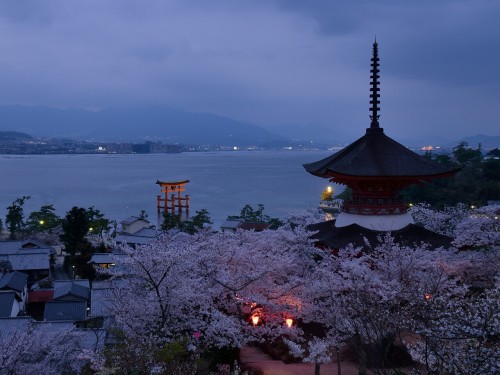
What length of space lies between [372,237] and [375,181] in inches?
60.4

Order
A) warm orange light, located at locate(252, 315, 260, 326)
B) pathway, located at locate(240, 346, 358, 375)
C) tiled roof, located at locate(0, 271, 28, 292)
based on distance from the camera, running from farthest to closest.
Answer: tiled roof, located at locate(0, 271, 28, 292)
warm orange light, located at locate(252, 315, 260, 326)
pathway, located at locate(240, 346, 358, 375)

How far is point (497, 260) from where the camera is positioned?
1234 centimetres

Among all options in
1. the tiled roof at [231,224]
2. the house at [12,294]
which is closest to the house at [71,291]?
the house at [12,294]

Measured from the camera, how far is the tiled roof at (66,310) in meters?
18.7

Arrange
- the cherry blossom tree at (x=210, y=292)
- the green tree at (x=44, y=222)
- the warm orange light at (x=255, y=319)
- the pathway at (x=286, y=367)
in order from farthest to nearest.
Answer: the green tree at (x=44, y=222) < the warm orange light at (x=255, y=319) < the pathway at (x=286, y=367) < the cherry blossom tree at (x=210, y=292)

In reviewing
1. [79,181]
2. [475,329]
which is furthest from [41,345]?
[79,181]

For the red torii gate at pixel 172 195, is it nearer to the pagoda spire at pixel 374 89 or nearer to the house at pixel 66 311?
the house at pixel 66 311

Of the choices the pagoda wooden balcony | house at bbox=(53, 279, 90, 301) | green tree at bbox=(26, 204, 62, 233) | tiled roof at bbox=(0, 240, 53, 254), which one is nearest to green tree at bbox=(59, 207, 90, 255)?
tiled roof at bbox=(0, 240, 53, 254)

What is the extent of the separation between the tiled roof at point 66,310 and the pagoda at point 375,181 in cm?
1020

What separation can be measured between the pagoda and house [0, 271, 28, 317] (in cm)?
1265

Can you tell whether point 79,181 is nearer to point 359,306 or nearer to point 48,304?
point 48,304

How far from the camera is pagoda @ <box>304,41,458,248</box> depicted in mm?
12992

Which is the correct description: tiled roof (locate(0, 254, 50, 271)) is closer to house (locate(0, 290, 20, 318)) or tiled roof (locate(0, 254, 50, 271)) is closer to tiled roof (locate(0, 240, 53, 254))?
tiled roof (locate(0, 240, 53, 254))

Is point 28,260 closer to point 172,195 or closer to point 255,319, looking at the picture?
point 255,319
